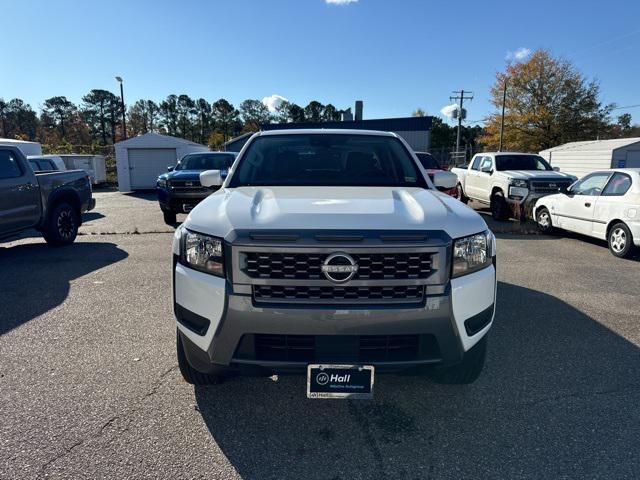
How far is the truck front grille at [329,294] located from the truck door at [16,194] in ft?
21.8

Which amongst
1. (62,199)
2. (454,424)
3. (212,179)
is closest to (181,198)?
(62,199)

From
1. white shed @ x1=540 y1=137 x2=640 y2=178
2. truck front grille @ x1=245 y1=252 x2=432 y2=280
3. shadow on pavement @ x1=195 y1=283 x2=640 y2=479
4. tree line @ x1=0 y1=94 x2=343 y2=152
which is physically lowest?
shadow on pavement @ x1=195 y1=283 x2=640 y2=479

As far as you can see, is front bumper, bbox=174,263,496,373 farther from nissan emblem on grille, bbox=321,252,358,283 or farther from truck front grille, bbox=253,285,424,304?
nissan emblem on grille, bbox=321,252,358,283

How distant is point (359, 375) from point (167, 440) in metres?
1.17

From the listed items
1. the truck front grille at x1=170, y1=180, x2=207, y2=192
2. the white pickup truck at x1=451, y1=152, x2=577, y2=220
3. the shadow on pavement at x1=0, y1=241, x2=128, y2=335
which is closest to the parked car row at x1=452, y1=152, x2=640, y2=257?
the white pickup truck at x1=451, y1=152, x2=577, y2=220

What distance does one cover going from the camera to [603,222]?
7.52 m

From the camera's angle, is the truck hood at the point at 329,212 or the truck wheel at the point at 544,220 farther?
the truck wheel at the point at 544,220

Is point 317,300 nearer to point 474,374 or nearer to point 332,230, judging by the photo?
point 332,230

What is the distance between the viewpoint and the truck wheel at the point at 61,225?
8.07 metres

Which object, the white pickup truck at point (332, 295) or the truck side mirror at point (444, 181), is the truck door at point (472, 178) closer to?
the truck side mirror at point (444, 181)

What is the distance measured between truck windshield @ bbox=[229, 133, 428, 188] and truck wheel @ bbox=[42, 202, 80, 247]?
19.7 ft

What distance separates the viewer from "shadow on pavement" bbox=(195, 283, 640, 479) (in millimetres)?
2219

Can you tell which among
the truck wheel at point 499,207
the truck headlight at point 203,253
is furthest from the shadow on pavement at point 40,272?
the truck wheel at point 499,207

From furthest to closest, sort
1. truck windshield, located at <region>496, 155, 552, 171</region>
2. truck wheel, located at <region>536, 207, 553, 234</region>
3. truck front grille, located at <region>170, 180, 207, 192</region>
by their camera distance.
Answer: truck windshield, located at <region>496, 155, 552, 171</region> < truck front grille, located at <region>170, 180, 207, 192</region> < truck wheel, located at <region>536, 207, 553, 234</region>
